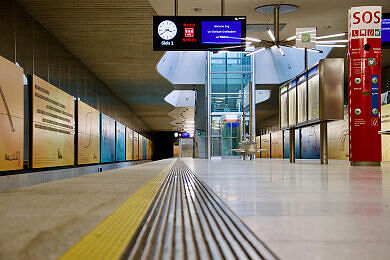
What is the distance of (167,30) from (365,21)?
5.06 metres

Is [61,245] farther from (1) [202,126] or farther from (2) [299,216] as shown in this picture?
(1) [202,126]

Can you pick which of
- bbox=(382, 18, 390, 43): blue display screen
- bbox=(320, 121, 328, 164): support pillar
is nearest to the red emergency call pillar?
bbox=(320, 121, 328, 164): support pillar

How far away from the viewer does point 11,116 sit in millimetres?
7910

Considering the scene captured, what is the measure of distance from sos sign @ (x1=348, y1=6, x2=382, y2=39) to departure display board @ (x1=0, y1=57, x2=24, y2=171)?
8.15 m

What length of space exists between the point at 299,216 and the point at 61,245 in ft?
4.19

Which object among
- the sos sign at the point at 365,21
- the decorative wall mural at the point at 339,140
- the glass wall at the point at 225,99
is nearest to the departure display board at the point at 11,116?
the sos sign at the point at 365,21

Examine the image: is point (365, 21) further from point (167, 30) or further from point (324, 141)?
point (167, 30)

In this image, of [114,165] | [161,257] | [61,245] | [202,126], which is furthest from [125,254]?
[202,126]

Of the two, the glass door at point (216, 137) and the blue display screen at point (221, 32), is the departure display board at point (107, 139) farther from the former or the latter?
the blue display screen at point (221, 32)

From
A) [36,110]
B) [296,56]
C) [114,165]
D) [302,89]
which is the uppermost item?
[296,56]

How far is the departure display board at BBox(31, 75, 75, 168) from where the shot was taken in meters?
9.41

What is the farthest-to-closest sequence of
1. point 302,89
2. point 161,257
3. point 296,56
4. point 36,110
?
point 296,56, point 302,89, point 36,110, point 161,257

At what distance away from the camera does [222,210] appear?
2.52 metres

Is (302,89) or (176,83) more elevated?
(176,83)
